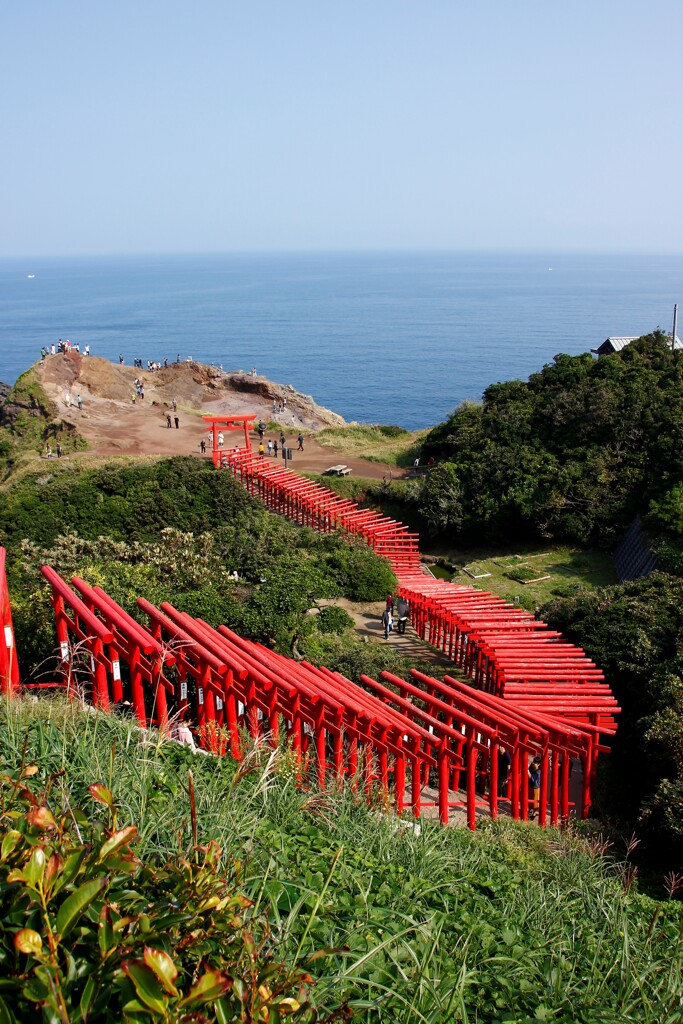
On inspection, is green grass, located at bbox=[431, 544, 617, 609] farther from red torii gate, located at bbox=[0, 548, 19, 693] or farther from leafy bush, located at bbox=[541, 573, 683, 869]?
red torii gate, located at bbox=[0, 548, 19, 693]

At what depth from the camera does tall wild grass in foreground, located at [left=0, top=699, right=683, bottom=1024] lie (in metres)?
4.61

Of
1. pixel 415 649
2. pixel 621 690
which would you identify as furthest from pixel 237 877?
pixel 415 649

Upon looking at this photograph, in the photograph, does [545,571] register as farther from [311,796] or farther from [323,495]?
[311,796]

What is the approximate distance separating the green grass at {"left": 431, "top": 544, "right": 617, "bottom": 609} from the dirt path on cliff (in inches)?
296

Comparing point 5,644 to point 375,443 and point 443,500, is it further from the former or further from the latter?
point 375,443

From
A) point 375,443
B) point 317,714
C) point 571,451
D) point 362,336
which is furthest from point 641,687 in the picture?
point 362,336

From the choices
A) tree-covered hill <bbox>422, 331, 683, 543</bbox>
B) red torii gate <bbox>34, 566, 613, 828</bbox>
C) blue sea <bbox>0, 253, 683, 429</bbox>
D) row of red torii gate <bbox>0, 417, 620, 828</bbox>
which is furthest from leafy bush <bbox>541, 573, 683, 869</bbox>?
blue sea <bbox>0, 253, 683, 429</bbox>

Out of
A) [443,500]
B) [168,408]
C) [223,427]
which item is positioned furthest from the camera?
[168,408]

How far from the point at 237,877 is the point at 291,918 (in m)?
0.37

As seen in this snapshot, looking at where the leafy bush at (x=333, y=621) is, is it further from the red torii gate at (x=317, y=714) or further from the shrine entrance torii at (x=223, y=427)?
the shrine entrance torii at (x=223, y=427)

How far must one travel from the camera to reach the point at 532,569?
Answer: 26.3 metres

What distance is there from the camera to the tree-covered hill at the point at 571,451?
91.8ft

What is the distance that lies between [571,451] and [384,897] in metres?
26.0

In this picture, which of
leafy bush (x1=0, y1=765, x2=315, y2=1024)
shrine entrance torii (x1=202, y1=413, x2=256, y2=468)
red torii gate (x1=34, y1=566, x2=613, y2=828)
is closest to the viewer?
leafy bush (x1=0, y1=765, x2=315, y2=1024)
